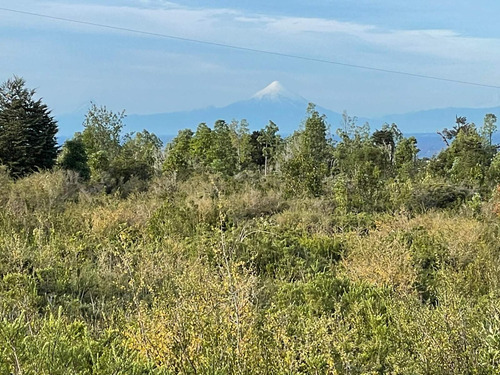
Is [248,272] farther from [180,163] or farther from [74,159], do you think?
[180,163]

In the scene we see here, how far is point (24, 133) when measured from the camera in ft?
43.8

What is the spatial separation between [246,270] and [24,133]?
443 inches

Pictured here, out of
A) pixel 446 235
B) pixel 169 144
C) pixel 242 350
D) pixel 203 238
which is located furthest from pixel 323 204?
pixel 169 144

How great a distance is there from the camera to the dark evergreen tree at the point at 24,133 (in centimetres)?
1321

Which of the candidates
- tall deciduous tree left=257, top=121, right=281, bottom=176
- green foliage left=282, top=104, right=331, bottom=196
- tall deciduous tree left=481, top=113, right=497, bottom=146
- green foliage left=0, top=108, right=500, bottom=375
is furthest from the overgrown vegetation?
tall deciduous tree left=481, top=113, right=497, bottom=146

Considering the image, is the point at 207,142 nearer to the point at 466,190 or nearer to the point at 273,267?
the point at 466,190

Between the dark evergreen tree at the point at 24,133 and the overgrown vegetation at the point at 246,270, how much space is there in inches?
23.5

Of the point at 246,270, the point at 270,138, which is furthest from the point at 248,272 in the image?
the point at 270,138

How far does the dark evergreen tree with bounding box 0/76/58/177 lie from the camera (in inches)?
520

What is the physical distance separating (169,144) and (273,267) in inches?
690

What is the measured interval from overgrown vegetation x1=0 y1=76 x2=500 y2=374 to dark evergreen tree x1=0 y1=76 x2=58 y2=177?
1.95ft

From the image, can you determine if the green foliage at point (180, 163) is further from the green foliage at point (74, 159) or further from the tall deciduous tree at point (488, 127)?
the tall deciduous tree at point (488, 127)

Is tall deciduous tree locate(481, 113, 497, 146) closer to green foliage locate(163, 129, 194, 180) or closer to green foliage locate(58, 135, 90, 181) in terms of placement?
green foliage locate(163, 129, 194, 180)

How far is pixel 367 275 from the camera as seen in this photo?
18.0 feet
